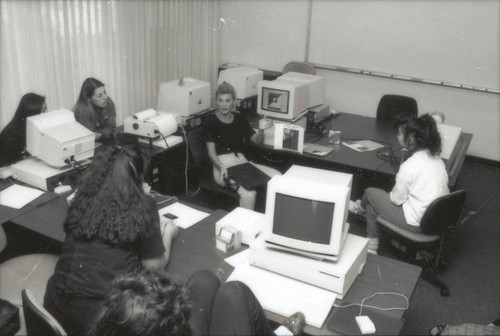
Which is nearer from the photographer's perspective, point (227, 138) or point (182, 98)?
point (227, 138)

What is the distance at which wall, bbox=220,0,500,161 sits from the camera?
526cm

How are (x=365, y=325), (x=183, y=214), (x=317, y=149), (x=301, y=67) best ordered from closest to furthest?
(x=365, y=325)
(x=183, y=214)
(x=317, y=149)
(x=301, y=67)

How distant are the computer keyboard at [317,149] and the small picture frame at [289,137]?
3.1 inches

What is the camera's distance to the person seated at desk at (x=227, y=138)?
3.71m

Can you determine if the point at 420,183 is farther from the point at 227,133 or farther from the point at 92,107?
the point at 92,107

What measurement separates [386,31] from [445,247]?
105 inches

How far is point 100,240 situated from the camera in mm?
2012

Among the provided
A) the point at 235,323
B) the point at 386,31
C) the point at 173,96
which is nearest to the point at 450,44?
the point at 386,31

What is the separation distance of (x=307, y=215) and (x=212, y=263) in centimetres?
52

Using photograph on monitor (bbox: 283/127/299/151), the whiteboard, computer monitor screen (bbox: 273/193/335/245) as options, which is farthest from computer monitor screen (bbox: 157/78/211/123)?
computer monitor screen (bbox: 273/193/335/245)

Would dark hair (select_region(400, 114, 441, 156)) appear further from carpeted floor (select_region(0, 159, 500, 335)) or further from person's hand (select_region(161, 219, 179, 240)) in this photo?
person's hand (select_region(161, 219, 179, 240))

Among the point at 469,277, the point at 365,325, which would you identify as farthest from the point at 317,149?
the point at 365,325

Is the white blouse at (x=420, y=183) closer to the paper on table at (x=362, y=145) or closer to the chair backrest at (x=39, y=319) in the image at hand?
the paper on table at (x=362, y=145)

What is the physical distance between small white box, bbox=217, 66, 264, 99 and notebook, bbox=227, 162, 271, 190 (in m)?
1.15
